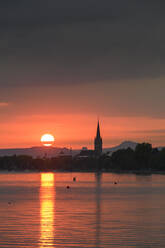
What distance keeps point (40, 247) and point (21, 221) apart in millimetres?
16117

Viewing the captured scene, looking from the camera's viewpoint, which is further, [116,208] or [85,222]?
[116,208]

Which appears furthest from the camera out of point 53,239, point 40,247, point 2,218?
point 2,218

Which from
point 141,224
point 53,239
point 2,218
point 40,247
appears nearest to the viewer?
point 40,247

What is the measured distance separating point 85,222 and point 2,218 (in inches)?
428

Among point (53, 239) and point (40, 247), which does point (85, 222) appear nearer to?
point (53, 239)

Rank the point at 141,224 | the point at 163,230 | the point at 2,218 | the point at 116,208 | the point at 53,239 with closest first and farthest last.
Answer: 1. the point at 53,239
2. the point at 163,230
3. the point at 141,224
4. the point at 2,218
5. the point at 116,208

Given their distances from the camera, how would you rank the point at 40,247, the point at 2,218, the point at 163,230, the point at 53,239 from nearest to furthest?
the point at 40,247 → the point at 53,239 → the point at 163,230 → the point at 2,218

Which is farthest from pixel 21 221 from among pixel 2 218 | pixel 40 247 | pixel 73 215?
pixel 40 247

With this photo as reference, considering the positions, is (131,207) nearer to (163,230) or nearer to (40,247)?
(163,230)

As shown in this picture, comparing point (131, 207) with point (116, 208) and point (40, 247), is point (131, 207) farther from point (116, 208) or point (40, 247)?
point (40, 247)

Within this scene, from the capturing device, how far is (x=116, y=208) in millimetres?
73500

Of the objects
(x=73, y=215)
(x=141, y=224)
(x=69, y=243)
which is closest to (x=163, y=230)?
(x=141, y=224)

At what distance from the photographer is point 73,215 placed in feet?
208

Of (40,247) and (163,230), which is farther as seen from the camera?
(163,230)
